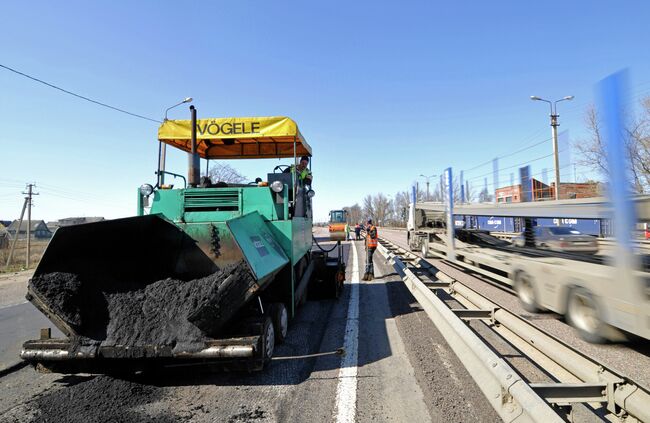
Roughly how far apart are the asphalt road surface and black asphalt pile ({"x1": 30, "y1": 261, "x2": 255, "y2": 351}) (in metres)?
0.53

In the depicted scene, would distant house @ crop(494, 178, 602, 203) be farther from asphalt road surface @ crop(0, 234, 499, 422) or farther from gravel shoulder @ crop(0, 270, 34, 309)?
gravel shoulder @ crop(0, 270, 34, 309)

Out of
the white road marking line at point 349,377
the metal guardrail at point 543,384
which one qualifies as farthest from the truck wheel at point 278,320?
the metal guardrail at point 543,384

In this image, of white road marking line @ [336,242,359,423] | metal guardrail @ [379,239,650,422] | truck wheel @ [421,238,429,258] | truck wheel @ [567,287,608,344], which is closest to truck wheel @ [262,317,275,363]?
white road marking line @ [336,242,359,423]

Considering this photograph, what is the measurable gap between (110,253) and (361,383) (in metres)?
3.23

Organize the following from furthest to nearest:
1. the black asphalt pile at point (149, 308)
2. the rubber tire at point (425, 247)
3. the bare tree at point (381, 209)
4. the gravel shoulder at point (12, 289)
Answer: the bare tree at point (381, 209), the rubber tire at point (425, 247), the gravel shoulder at point (12, 289), the black asphalt pile at point (149, 308)

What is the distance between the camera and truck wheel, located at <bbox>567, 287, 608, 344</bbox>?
443cm

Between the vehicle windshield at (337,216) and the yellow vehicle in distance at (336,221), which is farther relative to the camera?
the vehicle windshield at (337,216)

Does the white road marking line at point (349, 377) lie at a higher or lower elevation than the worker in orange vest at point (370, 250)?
lower

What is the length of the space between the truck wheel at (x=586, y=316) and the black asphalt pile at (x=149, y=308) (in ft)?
13.4

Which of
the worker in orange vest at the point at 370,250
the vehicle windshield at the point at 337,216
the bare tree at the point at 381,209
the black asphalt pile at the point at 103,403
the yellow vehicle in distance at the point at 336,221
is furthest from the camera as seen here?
the bare tree at the point at 381,209

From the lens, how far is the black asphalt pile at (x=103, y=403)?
10.2 feet

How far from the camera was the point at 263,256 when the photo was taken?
4035mm

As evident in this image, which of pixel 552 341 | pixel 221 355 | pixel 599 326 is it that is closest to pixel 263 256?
pixel 221 355

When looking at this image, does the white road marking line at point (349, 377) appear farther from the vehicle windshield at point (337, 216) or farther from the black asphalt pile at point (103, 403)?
the vehicle windshield at point (337, 216)
